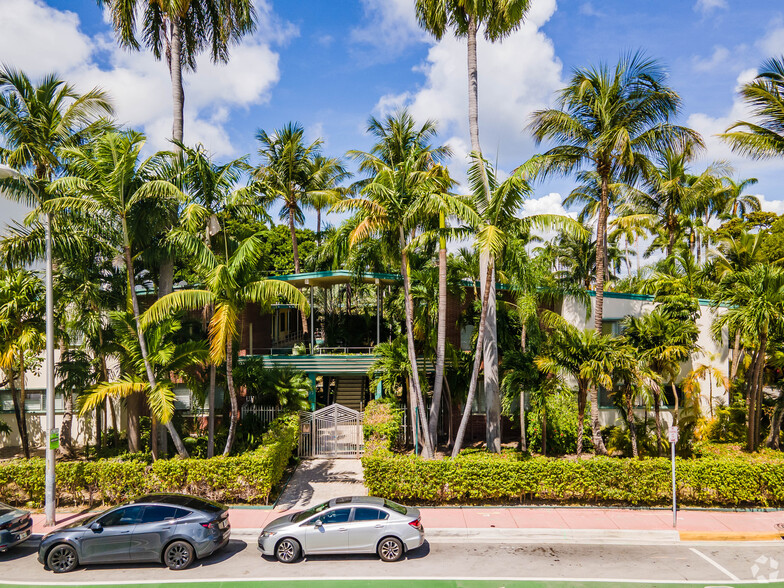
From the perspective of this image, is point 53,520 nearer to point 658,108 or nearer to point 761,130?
point 658,108

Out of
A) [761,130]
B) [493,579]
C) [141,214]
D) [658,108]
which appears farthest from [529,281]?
[141,214]

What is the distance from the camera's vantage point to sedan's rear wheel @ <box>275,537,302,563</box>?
36.6 ft

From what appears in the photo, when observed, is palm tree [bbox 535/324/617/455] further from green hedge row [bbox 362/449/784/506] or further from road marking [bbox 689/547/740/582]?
road marking [bbox 689/547/740/582]

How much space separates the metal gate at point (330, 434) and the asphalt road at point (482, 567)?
6866mm

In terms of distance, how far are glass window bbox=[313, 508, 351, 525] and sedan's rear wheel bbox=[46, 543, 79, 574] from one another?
17.0 feet

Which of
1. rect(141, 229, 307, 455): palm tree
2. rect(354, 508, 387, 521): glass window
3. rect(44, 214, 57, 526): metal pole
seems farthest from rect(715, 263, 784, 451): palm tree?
rect(44, 214, 57, 526): metal pole

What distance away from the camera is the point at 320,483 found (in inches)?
650

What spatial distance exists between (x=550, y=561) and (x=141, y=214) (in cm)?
1440

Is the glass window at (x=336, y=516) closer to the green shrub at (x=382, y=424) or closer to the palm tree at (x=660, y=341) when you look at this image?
the green shrub at (x=382, y=424)

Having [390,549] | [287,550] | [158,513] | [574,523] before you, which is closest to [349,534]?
[390,549]

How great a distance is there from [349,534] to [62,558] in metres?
5.99

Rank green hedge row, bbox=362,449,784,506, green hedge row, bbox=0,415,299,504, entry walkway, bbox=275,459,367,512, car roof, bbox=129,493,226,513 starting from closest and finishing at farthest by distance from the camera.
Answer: car roof, bbox=129,493,226,513 < green hedge row, bbox=362,449,784,506 < green hedge row, bbox=0,415,299,504 < entry walkway, bbox=275,459,367,512

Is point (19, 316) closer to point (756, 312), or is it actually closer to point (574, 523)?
point (574, 523)

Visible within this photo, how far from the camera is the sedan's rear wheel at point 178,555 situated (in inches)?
429
